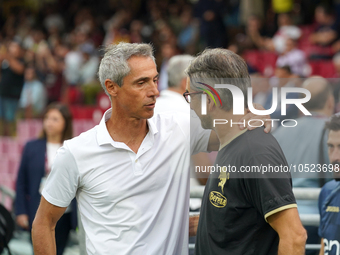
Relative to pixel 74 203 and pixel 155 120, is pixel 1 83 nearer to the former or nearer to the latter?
pixel 74 203

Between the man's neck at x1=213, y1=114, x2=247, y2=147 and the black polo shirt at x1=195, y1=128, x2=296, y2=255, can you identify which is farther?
the man's neck at x1=213, y1=114, x2=247, y2=147

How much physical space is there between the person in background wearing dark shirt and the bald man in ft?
25.8

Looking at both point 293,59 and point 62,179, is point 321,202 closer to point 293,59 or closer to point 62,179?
point 62,179

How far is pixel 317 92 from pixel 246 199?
0.88 meters

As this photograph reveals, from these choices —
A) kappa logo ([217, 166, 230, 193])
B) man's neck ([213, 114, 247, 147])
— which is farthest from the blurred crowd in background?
kappa logo ([217, 166, 230, 193])

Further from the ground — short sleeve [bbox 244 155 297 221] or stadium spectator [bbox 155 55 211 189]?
stadium spectator [bbox 155 55 211 189]

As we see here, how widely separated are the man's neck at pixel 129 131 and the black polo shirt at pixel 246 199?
0.52 meters

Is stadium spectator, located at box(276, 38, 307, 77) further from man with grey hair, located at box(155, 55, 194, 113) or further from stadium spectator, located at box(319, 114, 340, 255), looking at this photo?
stadium spectator, located at box(319, 114, 340, 255)

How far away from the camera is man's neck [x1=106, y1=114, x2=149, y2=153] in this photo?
94.4 inches

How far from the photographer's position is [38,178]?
4367 millimetres

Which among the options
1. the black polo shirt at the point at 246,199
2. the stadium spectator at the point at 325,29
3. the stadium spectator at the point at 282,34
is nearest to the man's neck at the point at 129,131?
the black polo shirt at the point at 246,199

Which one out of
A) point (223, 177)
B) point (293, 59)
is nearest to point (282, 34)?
point (293, 59)

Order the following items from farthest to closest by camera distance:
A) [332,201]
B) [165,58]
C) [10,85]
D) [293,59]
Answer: [10,85]
[165,58]
[293,59]
[332,201]

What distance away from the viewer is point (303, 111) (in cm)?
229
